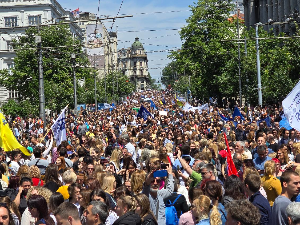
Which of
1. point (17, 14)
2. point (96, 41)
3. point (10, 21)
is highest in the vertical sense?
point (17, 14)

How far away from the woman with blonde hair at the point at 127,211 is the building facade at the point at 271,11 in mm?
43647

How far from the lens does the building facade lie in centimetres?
5566

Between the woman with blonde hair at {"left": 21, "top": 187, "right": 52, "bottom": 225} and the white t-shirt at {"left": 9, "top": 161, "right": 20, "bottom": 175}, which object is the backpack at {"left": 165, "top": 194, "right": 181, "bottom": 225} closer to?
the woman with blonde hair at {"left": 21, "top": 187, "right": 52, "bottom": 225}

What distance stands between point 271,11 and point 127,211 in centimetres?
6234

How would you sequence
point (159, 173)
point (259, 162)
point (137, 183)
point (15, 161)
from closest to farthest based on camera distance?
point (159, 173)
point (137, 183)
point (259, 162)
point (15, 161)

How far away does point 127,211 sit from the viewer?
6980 mm

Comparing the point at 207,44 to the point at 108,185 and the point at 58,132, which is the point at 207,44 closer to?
the point at 58,132

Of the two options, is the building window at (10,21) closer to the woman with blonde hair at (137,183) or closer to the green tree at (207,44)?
the green tree at (207,44)

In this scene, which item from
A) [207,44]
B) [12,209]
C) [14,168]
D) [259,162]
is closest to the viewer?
[12,209]

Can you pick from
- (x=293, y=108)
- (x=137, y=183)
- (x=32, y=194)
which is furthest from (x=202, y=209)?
(x=293, y=108)

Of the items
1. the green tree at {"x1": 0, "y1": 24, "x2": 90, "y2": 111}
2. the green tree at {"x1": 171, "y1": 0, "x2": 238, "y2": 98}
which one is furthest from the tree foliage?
the green tree at {"x1": 0, "y1": 24, "x2": 90, "y2": 111}

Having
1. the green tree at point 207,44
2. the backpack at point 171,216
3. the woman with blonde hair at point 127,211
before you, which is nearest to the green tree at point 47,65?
the green tree at point 207,44

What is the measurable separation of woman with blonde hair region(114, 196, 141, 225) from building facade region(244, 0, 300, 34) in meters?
43.6

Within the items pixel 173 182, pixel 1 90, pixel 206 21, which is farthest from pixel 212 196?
pixel 1 90
